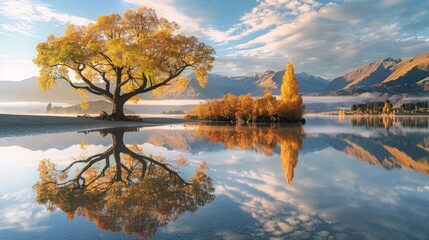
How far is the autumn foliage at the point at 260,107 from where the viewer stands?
221 feet

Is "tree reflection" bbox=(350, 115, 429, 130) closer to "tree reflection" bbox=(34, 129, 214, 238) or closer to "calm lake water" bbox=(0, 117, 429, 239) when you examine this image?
"calm lake water" bbox=(0, 117, 429, 239)

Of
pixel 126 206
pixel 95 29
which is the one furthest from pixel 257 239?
pixel 95 29

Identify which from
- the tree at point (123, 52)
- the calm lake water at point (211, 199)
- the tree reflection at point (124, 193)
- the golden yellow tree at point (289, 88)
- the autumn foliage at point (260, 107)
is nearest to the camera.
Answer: the calm lake water at point (211, 199)

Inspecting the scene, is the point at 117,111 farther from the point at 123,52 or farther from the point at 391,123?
the point at 391,123

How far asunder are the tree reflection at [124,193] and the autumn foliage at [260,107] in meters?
57.5

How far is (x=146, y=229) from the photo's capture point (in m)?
4.88

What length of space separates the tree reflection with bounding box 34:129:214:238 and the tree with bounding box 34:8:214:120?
106 feet

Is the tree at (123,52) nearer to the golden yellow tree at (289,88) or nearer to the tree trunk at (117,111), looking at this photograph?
the tree trunk at (117,111)

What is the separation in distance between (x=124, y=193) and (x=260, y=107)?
6129 centimetres

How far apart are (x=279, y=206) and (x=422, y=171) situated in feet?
22.7

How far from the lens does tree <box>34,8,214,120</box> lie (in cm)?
4112

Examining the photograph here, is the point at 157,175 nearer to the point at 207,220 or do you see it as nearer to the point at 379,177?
the point at 207,220

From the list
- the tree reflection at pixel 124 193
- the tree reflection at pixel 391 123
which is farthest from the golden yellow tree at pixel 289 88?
the tree reflection at pixel 124 193

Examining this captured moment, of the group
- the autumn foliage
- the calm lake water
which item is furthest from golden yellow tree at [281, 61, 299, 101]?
the calm lake water
